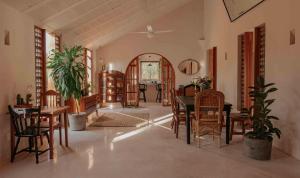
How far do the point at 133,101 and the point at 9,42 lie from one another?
7662 mm

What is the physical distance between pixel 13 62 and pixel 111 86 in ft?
22.5

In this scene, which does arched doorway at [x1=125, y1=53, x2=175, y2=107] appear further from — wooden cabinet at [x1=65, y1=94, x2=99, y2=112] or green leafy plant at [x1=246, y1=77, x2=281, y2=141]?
green leafy plant at [x1=246, y1=77, x2=281, y2=141]

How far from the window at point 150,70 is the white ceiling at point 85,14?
3.91 m

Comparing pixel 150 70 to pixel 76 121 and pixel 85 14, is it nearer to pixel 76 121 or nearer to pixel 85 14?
pixel 85 14

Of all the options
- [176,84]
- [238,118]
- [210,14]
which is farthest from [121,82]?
[238,118]

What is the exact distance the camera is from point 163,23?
1153cm

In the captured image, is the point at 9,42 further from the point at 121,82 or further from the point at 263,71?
the point at 121,82

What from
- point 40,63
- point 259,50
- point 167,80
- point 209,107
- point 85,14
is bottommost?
point 209,107

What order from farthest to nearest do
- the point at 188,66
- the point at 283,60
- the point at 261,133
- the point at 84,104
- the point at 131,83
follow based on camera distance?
1. the point at 131,83
2. the point at 188,66
3. the point at 84,104
4. the point at 283,60
5. the point at 261,133

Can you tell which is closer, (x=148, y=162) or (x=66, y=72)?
(x=148, y=162)

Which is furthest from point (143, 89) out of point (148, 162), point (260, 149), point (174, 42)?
point (260, 149)

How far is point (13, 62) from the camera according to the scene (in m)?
4.55

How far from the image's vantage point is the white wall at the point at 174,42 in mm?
11391

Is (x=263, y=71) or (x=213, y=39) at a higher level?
(x=213, y=39)
